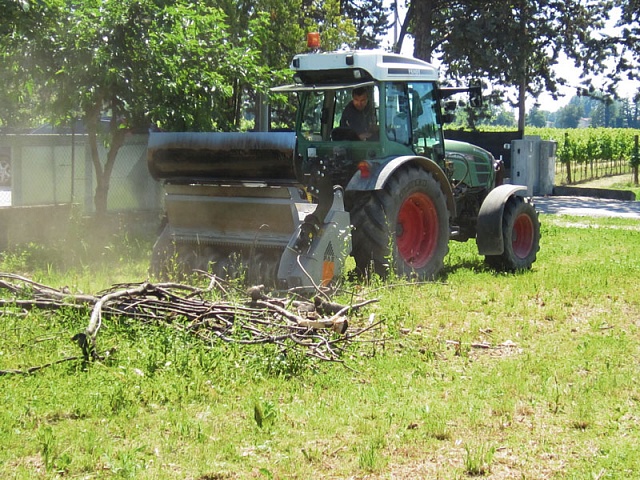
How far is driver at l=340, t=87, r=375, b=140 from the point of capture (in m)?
10.7

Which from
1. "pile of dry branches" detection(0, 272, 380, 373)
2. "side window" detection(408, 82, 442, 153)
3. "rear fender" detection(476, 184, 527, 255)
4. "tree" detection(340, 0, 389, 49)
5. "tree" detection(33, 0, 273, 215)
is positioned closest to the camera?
"pile of dry branches" detection(0, 272, 380, 373)

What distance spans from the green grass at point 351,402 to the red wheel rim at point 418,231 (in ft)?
6.49

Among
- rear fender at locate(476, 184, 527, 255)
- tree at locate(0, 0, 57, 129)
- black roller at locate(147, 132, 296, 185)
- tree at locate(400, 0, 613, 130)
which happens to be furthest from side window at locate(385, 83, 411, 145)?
tree at locate(400, 0, 613, 130)

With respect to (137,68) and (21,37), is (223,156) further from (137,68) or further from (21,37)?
(21,37)

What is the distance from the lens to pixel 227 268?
33.0ft

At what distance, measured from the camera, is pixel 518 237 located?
12445 mm

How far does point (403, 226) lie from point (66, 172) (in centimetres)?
680

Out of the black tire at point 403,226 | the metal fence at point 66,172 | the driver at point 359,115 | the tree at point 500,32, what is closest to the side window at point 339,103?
the driver at point 359,115

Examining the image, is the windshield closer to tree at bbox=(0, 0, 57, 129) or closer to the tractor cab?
the tractor cab

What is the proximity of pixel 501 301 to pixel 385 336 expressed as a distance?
2.33 meters

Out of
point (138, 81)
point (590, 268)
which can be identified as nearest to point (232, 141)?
point (138, 81)

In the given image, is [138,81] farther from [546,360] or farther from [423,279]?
[546,360]

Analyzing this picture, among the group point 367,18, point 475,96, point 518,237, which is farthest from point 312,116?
point 367,18

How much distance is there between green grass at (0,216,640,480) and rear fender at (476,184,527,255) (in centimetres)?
236
